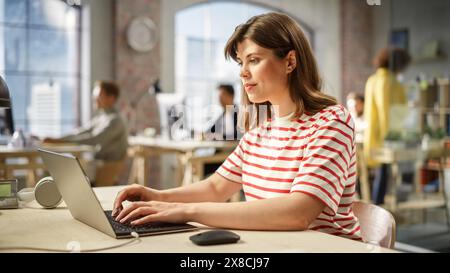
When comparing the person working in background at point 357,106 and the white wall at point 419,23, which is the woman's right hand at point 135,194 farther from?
the person working in background at point 357,106

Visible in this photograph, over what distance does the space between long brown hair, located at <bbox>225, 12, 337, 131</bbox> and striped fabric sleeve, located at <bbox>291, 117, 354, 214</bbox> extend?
11 centimetres

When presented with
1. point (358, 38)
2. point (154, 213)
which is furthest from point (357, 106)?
point (154, 213)

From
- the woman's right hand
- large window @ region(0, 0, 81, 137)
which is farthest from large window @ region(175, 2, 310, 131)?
the woman's right hand

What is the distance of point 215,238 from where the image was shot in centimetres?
94

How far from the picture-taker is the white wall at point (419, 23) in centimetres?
300

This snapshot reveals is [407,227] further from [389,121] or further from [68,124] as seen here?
[68,124]

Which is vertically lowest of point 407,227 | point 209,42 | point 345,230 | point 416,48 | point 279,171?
point 407,227

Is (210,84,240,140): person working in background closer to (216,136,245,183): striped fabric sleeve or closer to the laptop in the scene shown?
(216,136,245,183): striped fabric sleeve

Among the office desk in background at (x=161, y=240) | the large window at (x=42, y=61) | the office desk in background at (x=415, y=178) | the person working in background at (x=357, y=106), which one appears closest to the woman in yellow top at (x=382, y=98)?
the office desk in background at (x=415, y=178)

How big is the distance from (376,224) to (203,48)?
528 centimetres

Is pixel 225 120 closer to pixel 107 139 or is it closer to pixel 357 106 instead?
pixel 107 139

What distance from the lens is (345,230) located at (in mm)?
1240
